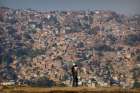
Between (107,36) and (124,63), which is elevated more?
(107,36)

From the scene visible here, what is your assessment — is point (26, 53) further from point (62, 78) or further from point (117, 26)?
point (117, 26)

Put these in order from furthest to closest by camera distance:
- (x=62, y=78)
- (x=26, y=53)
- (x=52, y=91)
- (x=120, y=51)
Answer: (x=120, y=51) < (x=26, y=53) < (x=62, y=78) < (x=52, y=91)

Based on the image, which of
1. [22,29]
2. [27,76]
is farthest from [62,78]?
[22,29]

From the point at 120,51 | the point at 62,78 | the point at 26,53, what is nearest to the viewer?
the point at 62,78

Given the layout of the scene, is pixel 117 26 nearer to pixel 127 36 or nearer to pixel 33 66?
pixel 127 36

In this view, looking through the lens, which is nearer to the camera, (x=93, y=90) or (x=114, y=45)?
(x=93, y=90)

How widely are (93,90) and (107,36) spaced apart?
79.5 ft

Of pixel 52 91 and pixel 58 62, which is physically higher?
pixel 58 62

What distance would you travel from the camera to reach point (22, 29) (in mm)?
33750

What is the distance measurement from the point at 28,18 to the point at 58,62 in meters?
4.83

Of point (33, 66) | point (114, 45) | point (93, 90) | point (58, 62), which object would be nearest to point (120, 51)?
point (114, 45)

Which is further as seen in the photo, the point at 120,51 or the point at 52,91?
the point at 120,51

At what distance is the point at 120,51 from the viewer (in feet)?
115

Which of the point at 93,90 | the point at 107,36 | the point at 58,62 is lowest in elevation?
the point at 93,90
